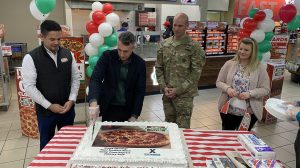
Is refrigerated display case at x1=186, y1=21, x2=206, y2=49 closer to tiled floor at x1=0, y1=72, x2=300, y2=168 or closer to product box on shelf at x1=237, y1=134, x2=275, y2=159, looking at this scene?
tiled floor at x1=0, y1=72, x2=300, y2=168

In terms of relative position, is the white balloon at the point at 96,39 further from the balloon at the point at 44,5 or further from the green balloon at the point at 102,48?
the balloon at the point at 44,5

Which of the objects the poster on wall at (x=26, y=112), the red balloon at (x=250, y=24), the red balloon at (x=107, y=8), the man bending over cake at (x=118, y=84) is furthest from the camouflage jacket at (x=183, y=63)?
the poster on wall at (x=26, y=112)

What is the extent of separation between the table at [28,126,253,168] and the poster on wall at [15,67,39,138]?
1.98 meters

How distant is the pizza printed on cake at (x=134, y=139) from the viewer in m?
1.47

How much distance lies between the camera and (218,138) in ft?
6.31

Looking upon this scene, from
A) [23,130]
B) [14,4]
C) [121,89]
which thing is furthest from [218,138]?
[14,4]

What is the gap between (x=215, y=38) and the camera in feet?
21.7

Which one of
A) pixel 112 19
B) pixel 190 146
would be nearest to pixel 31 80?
pixel 190 146

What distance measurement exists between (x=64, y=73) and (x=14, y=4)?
7.12 meters

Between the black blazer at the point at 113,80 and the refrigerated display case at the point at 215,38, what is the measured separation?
462 centimetres

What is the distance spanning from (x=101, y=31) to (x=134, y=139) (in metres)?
2.57

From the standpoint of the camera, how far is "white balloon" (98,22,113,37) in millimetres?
3721

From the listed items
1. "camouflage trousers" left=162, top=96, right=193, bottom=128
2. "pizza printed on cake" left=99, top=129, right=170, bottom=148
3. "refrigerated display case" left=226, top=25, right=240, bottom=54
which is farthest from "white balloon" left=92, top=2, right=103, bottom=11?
"refrigerated display case" left=226, top=25, right=240, bottom=54

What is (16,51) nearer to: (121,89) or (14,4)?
(14,4)
